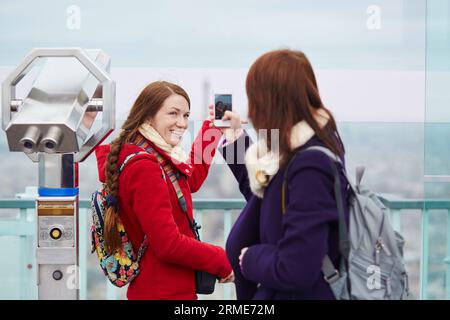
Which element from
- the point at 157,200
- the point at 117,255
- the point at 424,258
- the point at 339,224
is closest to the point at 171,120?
the point at 157,200

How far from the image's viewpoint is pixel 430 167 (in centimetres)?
292

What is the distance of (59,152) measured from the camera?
1630mm

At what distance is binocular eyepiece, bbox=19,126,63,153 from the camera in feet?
5.23

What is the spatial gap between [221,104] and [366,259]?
80 centimetres

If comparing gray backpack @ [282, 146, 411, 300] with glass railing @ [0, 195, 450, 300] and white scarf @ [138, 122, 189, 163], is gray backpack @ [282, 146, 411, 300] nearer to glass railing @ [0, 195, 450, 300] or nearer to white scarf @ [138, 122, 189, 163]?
white scarf @ [138, 122, 189, 163]

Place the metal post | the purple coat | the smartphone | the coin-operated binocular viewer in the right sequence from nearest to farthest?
the purple coat < the coin-operated binocular viewer < the smartphone < the metal post

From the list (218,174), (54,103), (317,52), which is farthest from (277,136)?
(218,174)

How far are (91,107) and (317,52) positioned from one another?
1418mm

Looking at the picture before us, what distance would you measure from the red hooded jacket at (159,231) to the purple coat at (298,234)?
0.35m

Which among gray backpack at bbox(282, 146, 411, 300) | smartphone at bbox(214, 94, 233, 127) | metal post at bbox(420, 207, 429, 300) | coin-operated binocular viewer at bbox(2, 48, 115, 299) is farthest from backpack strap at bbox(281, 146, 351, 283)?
metal post at bbox(420, 207, 429, 300)

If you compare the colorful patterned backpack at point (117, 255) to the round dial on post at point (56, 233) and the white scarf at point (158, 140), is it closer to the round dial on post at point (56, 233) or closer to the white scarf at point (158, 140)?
the white scarf at point (158, 140)

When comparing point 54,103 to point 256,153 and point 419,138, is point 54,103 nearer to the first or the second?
point 256,153

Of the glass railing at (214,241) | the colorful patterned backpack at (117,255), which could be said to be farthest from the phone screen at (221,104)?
the glass railing at (214,241)

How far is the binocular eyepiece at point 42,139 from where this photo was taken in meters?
1.59
